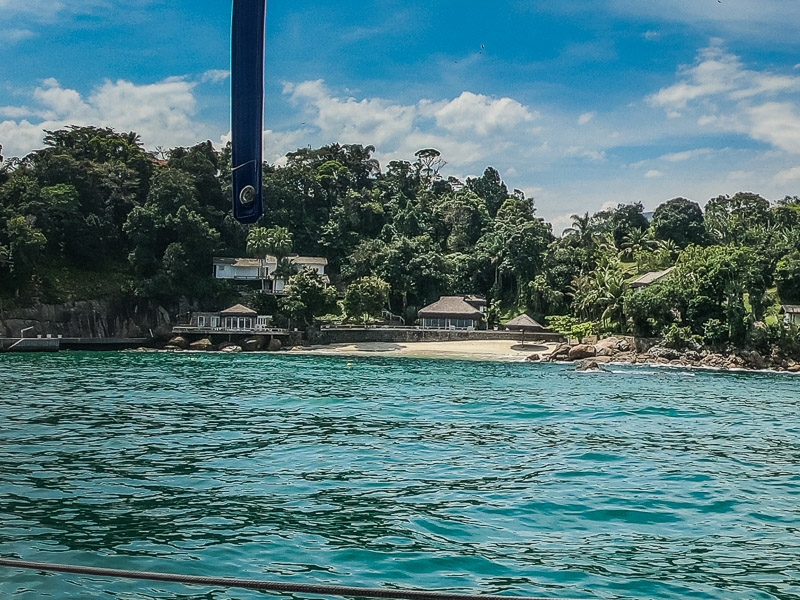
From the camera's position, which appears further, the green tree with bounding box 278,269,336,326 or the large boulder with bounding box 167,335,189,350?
the green tree with bounding box 278,269,336,326

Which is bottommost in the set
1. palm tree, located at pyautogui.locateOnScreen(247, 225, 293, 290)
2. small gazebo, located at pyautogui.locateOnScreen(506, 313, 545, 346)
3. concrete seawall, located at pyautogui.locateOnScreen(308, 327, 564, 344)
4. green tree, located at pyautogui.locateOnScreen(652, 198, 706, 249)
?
concrete seawall, located at pyautogui.locateOnScreen(308, 327, 564, 344)

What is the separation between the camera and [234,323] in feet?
207

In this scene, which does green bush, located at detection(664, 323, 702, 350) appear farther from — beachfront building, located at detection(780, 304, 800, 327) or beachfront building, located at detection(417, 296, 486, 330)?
beachfront building, located at detection(417, 296, 486, 330)

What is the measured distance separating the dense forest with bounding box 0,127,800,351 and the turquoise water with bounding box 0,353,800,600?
98.6 feet

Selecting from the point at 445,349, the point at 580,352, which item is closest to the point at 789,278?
the point at 580,352

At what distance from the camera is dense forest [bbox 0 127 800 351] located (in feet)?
181

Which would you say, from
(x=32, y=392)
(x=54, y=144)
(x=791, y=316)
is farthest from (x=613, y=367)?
(x=54, y=144)

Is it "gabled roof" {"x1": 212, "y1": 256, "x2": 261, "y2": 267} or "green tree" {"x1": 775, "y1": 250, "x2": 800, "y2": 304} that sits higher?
"gabled roof" {"x1": 212, "y1": 256, "x2": 261, "y2": 267}

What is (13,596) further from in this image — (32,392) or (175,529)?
(32,392)

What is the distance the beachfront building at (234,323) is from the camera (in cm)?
6216

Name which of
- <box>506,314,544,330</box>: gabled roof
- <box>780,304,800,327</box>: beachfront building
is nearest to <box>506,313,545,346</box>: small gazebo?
<box>506,314,544,330</box>: gabled roof

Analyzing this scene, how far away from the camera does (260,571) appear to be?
8.20m

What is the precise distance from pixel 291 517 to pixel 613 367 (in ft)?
131

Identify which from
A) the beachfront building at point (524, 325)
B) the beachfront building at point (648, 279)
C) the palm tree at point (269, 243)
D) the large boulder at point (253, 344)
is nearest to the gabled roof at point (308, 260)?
the palm tree at point (269, 243)
